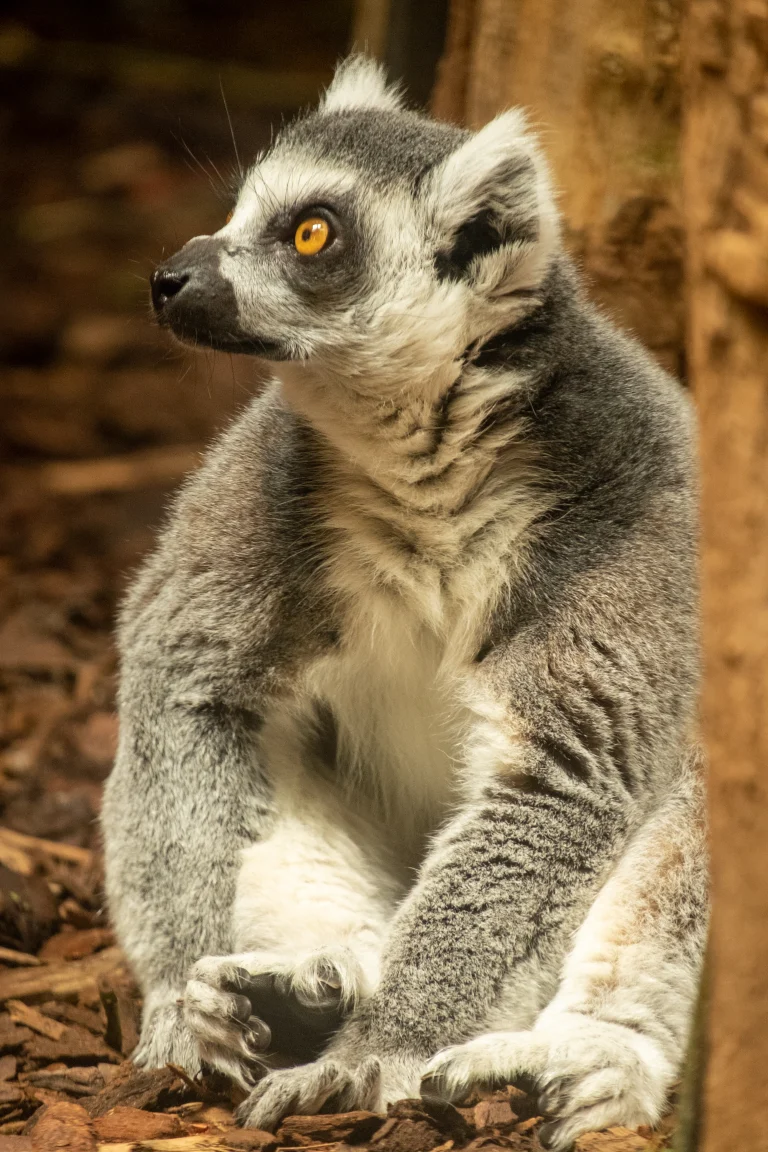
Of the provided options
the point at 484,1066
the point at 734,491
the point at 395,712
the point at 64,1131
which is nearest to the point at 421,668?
the point at 395,712

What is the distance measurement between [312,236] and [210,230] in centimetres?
717

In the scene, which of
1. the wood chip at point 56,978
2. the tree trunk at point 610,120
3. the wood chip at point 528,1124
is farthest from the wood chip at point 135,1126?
the tree trunk at point 610,120

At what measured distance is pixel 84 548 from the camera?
733cm

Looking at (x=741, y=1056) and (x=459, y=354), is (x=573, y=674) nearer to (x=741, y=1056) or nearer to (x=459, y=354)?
(x=459, y=354)

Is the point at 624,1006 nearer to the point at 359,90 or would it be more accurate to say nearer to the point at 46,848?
the point at 46,848

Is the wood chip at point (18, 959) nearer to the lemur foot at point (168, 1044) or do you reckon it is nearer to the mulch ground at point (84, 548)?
the mulch ground at point (84, 548)

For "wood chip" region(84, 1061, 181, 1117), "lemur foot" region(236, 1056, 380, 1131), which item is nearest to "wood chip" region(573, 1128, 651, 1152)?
"lemur foot" region(236, 1056, 380, 1131)

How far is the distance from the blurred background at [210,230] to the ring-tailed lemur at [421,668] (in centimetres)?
53

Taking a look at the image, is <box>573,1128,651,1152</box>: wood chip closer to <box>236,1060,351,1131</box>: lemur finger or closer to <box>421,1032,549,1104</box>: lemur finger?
<box>421,1032,549,1104</box>: lemur finger

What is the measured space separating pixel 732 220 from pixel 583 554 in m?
1.58

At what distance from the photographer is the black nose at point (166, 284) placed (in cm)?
355

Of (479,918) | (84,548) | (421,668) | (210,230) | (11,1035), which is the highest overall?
(210,230)

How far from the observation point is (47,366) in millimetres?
9156

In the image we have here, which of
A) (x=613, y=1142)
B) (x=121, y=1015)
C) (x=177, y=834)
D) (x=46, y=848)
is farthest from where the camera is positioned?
(x=46, y=848)
